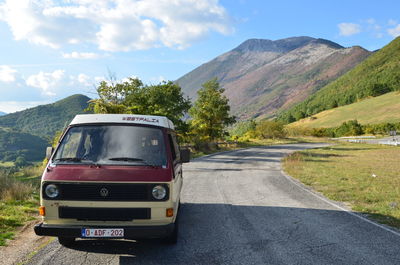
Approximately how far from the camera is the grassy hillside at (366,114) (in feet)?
289

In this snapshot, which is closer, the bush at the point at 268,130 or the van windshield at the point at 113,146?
the van windshield at the point at 113,146

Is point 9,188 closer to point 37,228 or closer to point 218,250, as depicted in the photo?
point 37,228

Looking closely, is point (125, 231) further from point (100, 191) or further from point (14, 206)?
point (14, 206)

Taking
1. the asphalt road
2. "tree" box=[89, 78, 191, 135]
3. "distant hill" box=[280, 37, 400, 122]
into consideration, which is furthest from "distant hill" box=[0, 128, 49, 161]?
the asphalt road

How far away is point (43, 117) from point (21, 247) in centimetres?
17490

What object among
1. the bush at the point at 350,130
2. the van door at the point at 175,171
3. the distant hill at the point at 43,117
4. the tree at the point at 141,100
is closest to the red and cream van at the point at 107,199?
the van door at the point at 175,171

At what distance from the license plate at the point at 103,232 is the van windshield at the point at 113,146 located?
3.41 feet

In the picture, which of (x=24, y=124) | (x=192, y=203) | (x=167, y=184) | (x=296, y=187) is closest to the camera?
(x=167, y=184)

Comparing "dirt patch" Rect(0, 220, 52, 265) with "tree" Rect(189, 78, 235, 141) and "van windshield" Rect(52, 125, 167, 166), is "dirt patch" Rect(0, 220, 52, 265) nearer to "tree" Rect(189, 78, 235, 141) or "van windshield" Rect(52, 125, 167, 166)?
"van windshield" Rect(52, 125, 167, 166)

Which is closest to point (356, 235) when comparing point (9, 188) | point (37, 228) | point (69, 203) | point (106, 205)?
point (106, 205)

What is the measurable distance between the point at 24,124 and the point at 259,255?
177357mm

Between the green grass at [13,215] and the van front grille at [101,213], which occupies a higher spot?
the van front grille at [101,213]

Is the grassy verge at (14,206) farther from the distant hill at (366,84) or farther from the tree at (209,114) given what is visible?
the distant hill at (366,84)

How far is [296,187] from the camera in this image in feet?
40.8
